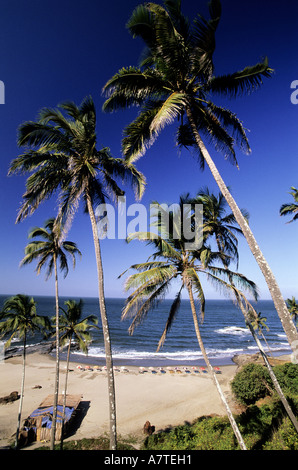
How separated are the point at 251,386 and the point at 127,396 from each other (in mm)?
12069

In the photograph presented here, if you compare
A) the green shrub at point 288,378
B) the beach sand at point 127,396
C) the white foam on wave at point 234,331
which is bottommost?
the beach sand at point 127,396

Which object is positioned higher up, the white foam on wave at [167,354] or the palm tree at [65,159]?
the palm tree at [65,159]

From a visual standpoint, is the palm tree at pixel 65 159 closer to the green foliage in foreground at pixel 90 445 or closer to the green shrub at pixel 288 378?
the green foliage in foreground at pixel 90 445

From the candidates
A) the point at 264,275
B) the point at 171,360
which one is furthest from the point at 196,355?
the point at 264,275

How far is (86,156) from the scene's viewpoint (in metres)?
8.44

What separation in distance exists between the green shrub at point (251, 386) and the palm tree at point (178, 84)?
14.5 meters

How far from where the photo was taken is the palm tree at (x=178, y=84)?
6008 mm

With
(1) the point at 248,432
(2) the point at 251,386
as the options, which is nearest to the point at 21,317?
(1) the point at 248,432

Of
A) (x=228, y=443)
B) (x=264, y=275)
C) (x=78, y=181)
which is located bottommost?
(x=228, y=443)

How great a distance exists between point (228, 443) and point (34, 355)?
40.3 m

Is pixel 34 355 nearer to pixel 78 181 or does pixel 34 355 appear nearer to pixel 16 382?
pixel 16 382

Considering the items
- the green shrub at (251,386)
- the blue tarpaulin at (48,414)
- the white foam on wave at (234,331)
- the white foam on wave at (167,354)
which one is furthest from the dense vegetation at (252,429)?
the white foam on wave at (234,331)

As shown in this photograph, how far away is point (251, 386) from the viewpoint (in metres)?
14.9
